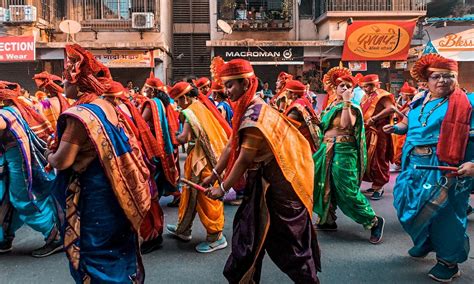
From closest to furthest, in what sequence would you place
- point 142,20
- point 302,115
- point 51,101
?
point 302,115 < point 51,101 < point 142,20

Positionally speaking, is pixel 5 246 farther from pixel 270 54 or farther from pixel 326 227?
pixel 270 54

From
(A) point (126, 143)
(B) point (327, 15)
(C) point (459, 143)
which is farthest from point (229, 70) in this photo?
(B) point (327, 15)

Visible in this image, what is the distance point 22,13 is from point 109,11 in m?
3.07

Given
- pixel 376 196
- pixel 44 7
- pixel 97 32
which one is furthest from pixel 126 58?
pixel 376 196

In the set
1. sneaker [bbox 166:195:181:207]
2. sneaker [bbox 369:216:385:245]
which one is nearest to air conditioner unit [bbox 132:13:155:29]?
sneaker [bbox 166:195:181:207]

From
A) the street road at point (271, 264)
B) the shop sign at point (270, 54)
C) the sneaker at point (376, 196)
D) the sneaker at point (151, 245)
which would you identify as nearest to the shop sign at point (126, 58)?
the shop sign at point (270, 54)

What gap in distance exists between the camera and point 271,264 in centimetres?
426

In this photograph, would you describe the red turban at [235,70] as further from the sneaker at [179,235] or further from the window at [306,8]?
the window at [306,8]

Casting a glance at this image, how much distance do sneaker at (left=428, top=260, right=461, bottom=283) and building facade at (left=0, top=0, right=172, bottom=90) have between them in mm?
13666

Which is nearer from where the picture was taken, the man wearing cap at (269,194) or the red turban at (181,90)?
the man wearing cap at (269,194)

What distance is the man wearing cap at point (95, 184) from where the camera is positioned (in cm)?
270

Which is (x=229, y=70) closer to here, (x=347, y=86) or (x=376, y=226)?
(x=347, y=86)

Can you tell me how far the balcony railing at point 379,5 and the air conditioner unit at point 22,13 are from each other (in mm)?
10564

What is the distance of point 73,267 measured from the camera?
2818mm
